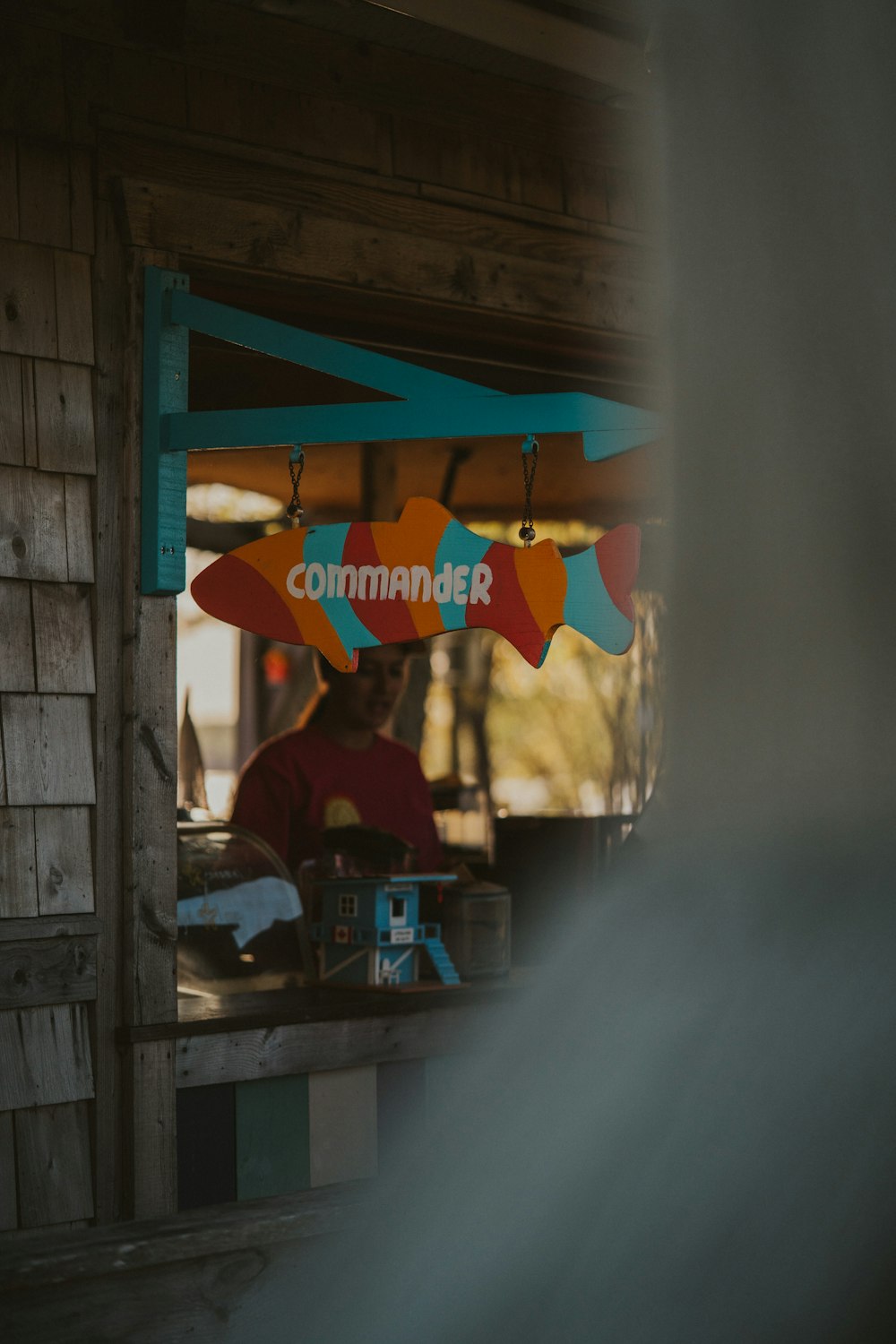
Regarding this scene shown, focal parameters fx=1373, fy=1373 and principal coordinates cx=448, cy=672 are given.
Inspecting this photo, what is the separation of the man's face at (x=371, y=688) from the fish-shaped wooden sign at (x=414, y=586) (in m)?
1.89

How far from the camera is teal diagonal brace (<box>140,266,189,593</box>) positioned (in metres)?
2.70

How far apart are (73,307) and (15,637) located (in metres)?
0.67

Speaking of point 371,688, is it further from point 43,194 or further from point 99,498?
point 43,194

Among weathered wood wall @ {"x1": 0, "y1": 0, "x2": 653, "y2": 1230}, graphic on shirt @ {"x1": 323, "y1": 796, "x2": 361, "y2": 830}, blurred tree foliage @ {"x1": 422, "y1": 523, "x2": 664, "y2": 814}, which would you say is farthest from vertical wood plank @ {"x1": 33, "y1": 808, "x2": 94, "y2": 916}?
blurred tree foliage @ {"x1": 422, "y1": 523, "x2": 664, "y2": 814}

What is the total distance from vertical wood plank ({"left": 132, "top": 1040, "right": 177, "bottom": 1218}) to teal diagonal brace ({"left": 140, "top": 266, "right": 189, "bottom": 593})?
926 millimetres

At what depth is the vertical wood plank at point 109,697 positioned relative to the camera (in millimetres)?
2684

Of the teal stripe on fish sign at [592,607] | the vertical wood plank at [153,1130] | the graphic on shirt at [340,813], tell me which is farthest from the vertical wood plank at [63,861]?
the graphic on shirt at [340,813]

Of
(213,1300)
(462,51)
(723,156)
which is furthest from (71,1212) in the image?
(462,51)

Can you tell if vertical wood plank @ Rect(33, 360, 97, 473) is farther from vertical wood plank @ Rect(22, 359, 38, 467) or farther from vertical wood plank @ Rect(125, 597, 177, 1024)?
vertical wood plank @ Rect(125, 597, 177, 1024)

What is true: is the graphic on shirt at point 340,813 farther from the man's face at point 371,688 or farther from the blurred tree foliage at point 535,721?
the blurred tree foliage at point 535,721

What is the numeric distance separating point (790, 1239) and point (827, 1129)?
0.14 metres

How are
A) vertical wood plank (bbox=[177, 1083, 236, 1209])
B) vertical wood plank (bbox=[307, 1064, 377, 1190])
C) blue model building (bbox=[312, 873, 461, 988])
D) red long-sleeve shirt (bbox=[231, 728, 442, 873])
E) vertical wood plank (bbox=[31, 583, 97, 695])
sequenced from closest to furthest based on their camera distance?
vertical wood plank (bbox=[31, 583, 97, 695]) < vertical wood plank (bbox=[177, 1083, 236, 1209]) < vertical wood plank (bbox=[307, 1064, 377, 1190]) < blue model building (bbox=[312, 873, 461, 988]) < red long-sleeve shirt (bbox=[231, 728, 442, 873])

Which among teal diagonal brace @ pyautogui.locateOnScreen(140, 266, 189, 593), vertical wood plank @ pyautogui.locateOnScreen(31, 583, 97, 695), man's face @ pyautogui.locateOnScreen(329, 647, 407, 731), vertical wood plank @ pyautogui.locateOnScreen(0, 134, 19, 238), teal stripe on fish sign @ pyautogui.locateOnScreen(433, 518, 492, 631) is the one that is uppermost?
vertical wood plank @ pyautogui.locateOnScreen(0, 134, 19, 238)

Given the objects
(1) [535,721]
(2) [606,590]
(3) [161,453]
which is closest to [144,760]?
(3) [161,453]
